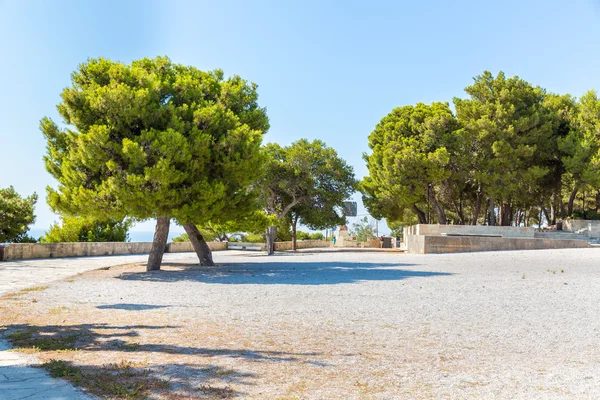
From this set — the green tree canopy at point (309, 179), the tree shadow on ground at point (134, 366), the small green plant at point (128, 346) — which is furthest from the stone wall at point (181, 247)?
the small green plant at point (128, 346)

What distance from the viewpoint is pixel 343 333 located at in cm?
593

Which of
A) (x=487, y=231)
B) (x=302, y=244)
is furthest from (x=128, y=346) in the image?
(x=302, y=244)

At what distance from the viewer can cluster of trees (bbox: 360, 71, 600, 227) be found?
31.1 m

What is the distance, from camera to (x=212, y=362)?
176 inches

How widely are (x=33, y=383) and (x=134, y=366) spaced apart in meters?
0.81

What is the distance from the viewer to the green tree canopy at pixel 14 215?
75.3 feet

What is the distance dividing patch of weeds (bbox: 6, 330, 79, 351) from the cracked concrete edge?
46cm

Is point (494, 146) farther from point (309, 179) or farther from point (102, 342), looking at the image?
point (102, 342)

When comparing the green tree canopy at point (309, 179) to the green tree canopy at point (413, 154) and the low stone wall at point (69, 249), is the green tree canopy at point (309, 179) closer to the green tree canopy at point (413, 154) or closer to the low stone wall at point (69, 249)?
the green tree canopy at point (413, 154)

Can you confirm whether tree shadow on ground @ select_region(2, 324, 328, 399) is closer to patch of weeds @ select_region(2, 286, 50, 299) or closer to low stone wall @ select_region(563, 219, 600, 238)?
patch of weeds @ select_region(2, 286, 50, 299)

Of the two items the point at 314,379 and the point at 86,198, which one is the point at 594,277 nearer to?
the point at 314,379

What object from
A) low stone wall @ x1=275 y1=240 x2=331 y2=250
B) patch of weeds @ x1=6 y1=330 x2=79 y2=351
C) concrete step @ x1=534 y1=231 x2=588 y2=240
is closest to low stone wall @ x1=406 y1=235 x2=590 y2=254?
concrete step @ x1=534 y1=231 x2=588 y2=240

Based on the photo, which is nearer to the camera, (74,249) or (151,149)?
(151,149)

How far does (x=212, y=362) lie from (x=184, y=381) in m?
0.58
